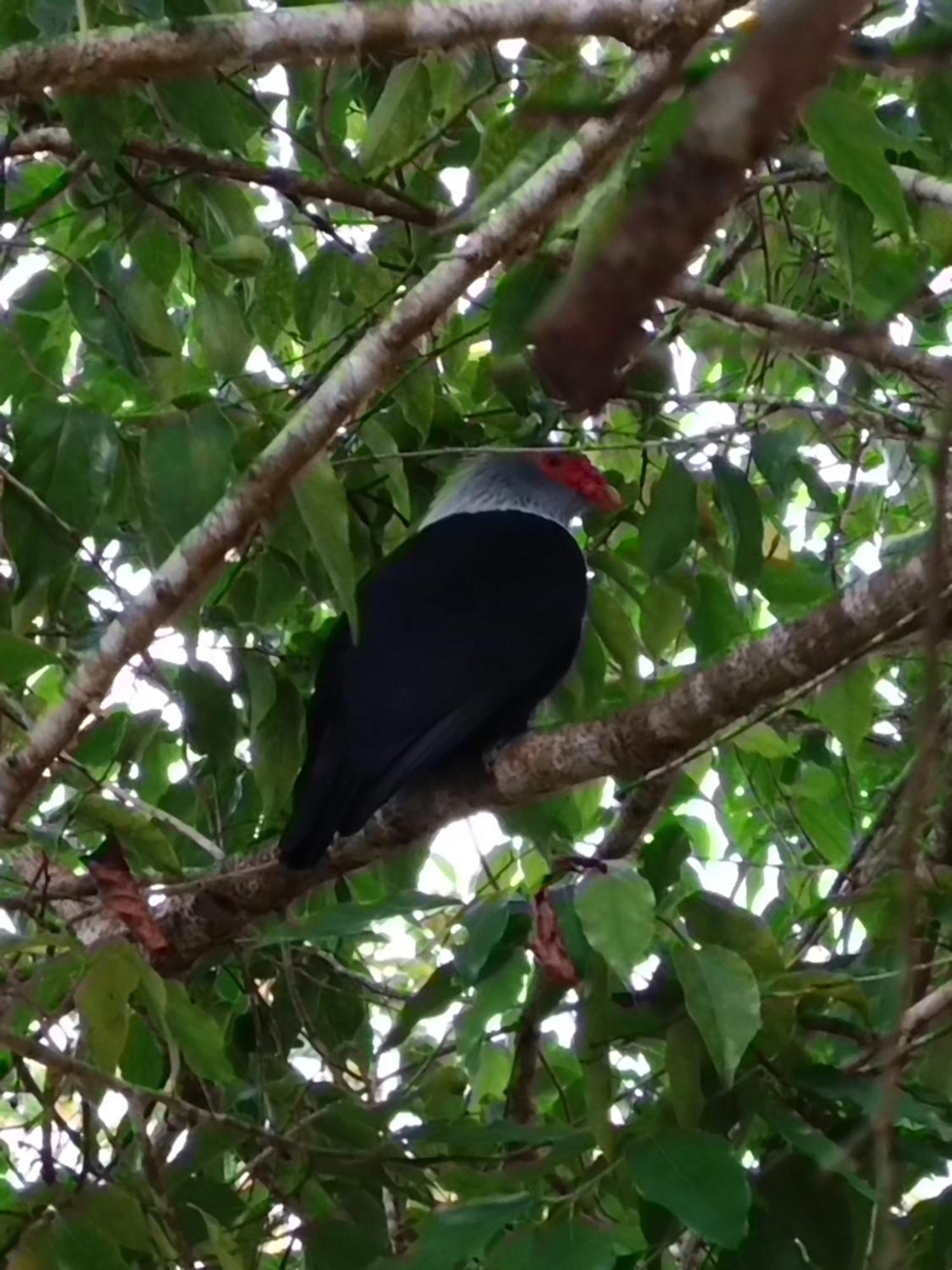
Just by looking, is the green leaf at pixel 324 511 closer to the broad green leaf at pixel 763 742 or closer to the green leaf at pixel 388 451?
the green leaf at pixel 388 451

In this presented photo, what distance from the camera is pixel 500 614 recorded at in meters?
3.03

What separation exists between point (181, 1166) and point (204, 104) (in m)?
1.15

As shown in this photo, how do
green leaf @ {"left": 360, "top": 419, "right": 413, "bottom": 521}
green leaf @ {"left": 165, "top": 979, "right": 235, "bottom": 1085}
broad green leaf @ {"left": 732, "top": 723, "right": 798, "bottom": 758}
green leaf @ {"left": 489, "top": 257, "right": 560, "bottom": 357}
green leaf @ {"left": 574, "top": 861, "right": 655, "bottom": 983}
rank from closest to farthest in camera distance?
green leaf @ {"left": 574, "top": 861, "right": 655, "bottom": 983}, green leaf @ {"left": 165, "top": 979, "right": 235, "bottom": 1085}, green leaf @ {"left": 489, "top": 257, "right": 560, "bottom": 357}, green leaf @ {"left": 360, "top": 419, "right": 413, "bottom": 521}, broad green leaf @ {"left": 732, "top": 723, "right": 798, "bottom": 758}

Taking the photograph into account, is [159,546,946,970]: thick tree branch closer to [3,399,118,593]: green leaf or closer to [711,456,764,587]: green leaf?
[711,456,764,587]: green leaf

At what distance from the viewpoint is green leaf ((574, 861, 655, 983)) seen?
1.46m

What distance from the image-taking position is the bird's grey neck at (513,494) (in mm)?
3680

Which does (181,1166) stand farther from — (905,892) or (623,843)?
(905,892)

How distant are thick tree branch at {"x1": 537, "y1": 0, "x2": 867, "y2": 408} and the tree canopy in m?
0.19

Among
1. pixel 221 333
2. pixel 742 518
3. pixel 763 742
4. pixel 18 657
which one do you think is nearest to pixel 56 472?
pixel 18 657

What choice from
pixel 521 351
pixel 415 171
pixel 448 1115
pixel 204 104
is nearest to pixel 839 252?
pixel 521 351

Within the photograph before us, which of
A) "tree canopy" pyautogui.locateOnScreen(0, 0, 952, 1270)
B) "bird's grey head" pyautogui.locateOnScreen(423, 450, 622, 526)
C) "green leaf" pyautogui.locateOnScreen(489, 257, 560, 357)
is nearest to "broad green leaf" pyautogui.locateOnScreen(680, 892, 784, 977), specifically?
"tree canopy" pyautogui.locateOnScreen(0, 0, 952, 1270)

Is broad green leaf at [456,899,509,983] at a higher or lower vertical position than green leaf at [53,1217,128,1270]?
higher

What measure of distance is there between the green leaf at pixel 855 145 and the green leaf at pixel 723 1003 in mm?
695

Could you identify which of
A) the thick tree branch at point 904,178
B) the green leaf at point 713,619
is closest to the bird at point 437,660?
the green leaf at point 713,619
